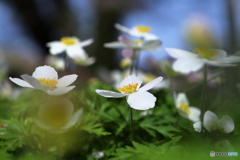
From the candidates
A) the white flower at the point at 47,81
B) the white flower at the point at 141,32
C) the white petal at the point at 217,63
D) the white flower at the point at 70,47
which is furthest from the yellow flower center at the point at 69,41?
the white petal at the point at 217,63

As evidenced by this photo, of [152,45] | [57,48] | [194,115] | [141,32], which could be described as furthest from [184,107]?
[57,48]

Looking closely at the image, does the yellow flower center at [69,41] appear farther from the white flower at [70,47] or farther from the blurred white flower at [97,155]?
the blurred white flower at [97,155]

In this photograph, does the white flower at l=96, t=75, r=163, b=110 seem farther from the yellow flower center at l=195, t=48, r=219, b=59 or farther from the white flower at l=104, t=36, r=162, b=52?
the white flower at l=104, t=36, r=162, b=52

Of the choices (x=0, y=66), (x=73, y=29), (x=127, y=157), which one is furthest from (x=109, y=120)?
(x=73, y=29)

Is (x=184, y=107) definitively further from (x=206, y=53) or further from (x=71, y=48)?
(x=71, y=48)

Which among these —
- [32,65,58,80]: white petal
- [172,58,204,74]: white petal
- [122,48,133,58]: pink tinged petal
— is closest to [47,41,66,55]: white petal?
[122,48,133,58]: pink tinged petal

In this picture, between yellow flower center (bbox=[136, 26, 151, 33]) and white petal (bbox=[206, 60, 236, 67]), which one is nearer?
white petal (bbox=[206, 60, 236, 67])
